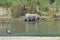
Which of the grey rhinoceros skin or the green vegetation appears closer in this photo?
the grey rhinoceros skin

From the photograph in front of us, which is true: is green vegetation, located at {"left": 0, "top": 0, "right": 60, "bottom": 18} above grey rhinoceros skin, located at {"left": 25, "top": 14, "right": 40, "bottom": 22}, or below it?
above

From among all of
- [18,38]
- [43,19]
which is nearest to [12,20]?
[43,19]

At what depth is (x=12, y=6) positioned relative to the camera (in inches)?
293

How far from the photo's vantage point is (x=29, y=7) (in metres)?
7.43

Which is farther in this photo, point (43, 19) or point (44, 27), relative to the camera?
point (43, 19)

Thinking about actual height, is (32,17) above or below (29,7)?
below

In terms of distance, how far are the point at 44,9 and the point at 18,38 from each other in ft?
10.1

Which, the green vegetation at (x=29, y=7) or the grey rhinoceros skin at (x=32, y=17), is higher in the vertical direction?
the green vegetation at (x=29, y=7)

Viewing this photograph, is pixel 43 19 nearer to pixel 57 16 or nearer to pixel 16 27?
pixel 57 16

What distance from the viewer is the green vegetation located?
7371 millimetres

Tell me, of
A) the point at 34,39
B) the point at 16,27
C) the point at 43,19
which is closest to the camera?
the point at 34,39

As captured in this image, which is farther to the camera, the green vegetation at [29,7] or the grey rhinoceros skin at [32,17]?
the green vegetation at [29,7]

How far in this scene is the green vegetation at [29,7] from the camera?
7.37 m

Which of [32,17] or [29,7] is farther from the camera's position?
[29,7]
